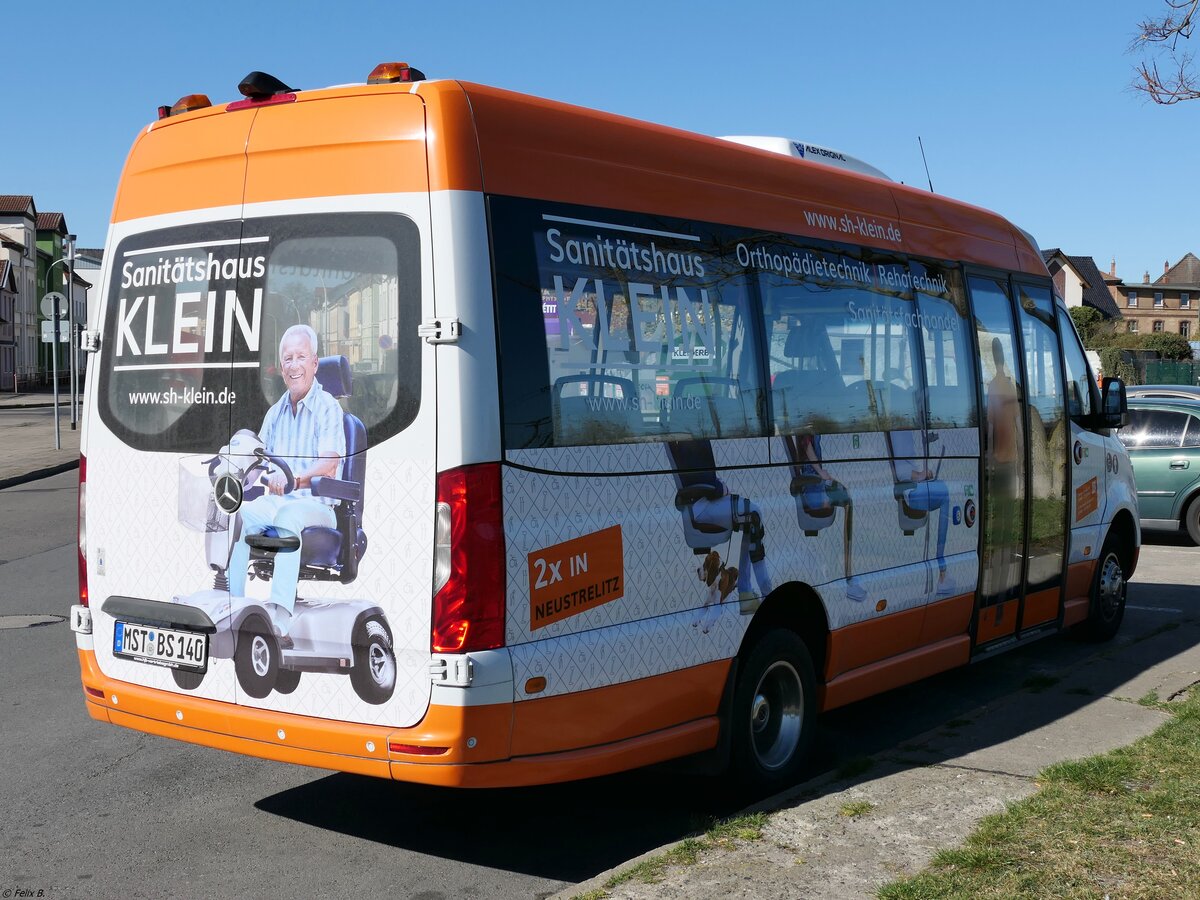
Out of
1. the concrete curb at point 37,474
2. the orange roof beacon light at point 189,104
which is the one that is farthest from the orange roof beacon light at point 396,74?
the concrete curb at point 37,474

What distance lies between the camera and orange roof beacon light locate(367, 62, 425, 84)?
4750mm

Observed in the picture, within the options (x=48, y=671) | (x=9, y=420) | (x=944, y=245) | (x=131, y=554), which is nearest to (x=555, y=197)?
(x=131, y=554)

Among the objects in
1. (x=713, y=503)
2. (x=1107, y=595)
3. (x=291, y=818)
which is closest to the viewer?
(x=713, y=503)

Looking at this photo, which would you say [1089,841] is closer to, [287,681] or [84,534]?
[287,681]

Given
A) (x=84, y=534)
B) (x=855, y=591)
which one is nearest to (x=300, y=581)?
(x=84, y=534)

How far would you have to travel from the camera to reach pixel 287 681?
486 centimetres

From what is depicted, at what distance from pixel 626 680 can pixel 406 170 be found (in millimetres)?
2100

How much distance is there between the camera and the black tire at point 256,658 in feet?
16.1

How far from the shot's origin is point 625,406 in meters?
5.09

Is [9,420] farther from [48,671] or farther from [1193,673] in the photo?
[1193,673]

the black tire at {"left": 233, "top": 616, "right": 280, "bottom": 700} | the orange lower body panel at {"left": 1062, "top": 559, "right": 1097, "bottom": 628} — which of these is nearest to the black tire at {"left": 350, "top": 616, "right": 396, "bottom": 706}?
the black tire at {"left": 233, "top": 616, "right": 280, "bottom": 700}

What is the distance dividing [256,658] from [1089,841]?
3224mm

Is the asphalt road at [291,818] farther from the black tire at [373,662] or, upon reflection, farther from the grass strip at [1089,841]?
the grass strip at [1089,841]

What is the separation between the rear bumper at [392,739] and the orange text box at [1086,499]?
4526 mm
